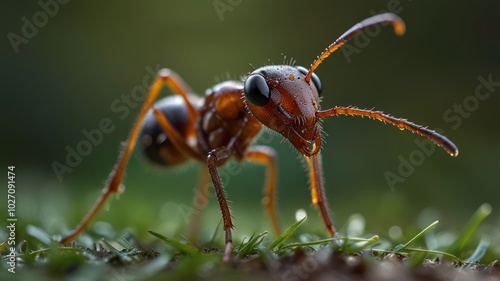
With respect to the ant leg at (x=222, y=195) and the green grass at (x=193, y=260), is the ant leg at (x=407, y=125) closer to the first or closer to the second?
the green grass at (x=193, y=260)

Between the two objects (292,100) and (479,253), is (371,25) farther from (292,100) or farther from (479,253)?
(479,253)

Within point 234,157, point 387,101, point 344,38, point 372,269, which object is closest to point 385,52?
point 387,101

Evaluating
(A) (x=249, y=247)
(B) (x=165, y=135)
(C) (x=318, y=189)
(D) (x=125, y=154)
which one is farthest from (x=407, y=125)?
(B) (x=165, y=135)

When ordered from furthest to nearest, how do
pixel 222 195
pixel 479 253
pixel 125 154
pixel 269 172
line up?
1. pixel 269 172
2. pixel 125 154
3. pixel 222 195
4. pixel 479 253

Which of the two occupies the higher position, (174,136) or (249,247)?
(174,136)

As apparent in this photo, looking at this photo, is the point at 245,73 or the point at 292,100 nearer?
the point at 292,100

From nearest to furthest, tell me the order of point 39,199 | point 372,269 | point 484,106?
point 372,269, point 39,199, point 484,106

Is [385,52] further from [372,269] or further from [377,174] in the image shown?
[372,269]
